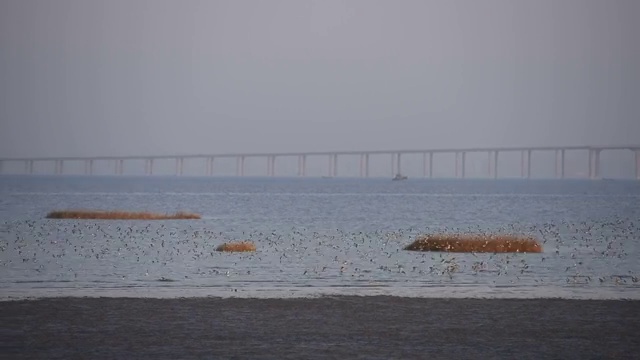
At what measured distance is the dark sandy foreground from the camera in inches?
874

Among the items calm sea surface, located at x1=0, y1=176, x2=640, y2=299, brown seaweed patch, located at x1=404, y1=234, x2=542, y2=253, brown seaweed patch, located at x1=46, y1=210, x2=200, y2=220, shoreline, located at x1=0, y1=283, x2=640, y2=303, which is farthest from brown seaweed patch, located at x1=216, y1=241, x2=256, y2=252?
brown seaweed patch, located at x1=46, y1=210, x2=200, y2=220

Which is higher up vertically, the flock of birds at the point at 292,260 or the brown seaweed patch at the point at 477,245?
the brown seaweed patch at the point at 477,245

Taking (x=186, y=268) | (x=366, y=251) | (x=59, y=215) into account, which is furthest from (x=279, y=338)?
(x=59, y=215)

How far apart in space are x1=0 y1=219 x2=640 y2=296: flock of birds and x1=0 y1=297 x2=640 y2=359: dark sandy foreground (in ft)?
27.2

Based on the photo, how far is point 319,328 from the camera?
83.9ft

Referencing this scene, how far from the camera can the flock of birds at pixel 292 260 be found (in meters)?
40.8

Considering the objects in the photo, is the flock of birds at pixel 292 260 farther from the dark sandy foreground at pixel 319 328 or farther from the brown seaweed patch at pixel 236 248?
the dark sandy foreground at pixel 319 328

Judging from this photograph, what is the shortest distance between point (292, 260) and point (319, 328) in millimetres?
24573

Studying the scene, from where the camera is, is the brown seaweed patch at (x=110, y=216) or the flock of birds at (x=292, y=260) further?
the brown seaweed patch at (x=110, y=216)

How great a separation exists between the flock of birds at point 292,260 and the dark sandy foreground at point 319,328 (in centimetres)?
828

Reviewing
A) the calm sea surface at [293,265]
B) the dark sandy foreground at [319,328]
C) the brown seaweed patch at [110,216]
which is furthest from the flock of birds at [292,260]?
the brown seaweed patch at [110,216]

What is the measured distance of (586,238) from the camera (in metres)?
70.7

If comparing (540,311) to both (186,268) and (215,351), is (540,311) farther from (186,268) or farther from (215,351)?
(186,268)

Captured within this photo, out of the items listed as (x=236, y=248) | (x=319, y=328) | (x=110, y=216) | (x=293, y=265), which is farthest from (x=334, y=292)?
(x=110, y=216)
